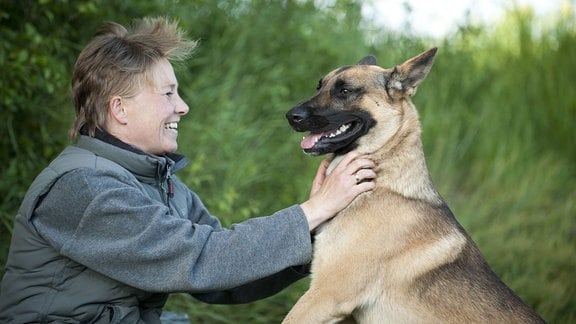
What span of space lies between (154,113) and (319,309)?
106 cm

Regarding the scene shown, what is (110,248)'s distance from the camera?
2.59m

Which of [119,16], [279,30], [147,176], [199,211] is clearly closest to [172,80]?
[147,176]

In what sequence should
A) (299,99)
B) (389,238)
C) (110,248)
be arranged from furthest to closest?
(299,99)
(389,238)
(110,248)

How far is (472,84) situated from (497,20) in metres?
1.16

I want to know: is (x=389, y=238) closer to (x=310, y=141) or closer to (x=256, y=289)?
(x=310, y=141)

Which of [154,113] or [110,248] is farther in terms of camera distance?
[154,113]

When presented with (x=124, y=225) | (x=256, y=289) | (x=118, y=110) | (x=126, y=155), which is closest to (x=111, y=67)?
(x=118, y=110)

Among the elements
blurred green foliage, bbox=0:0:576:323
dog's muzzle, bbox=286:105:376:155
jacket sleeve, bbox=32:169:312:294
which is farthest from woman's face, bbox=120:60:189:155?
blurred green foliage, bbox=0:0:576:323

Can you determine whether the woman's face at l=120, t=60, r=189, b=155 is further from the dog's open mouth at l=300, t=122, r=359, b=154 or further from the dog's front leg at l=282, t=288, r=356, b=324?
the dog's front leg at l=282, t=288, r=356, b=324

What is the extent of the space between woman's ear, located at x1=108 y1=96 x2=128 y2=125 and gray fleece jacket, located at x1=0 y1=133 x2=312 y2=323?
0.16m

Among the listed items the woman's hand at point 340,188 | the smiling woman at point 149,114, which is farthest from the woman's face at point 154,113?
the woman's hand at point 340,188

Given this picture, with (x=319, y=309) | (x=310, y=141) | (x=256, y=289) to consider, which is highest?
(x=310, y=141)

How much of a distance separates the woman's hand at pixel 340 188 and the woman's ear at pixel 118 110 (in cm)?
82

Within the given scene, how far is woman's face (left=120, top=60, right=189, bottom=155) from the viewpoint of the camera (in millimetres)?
2938
